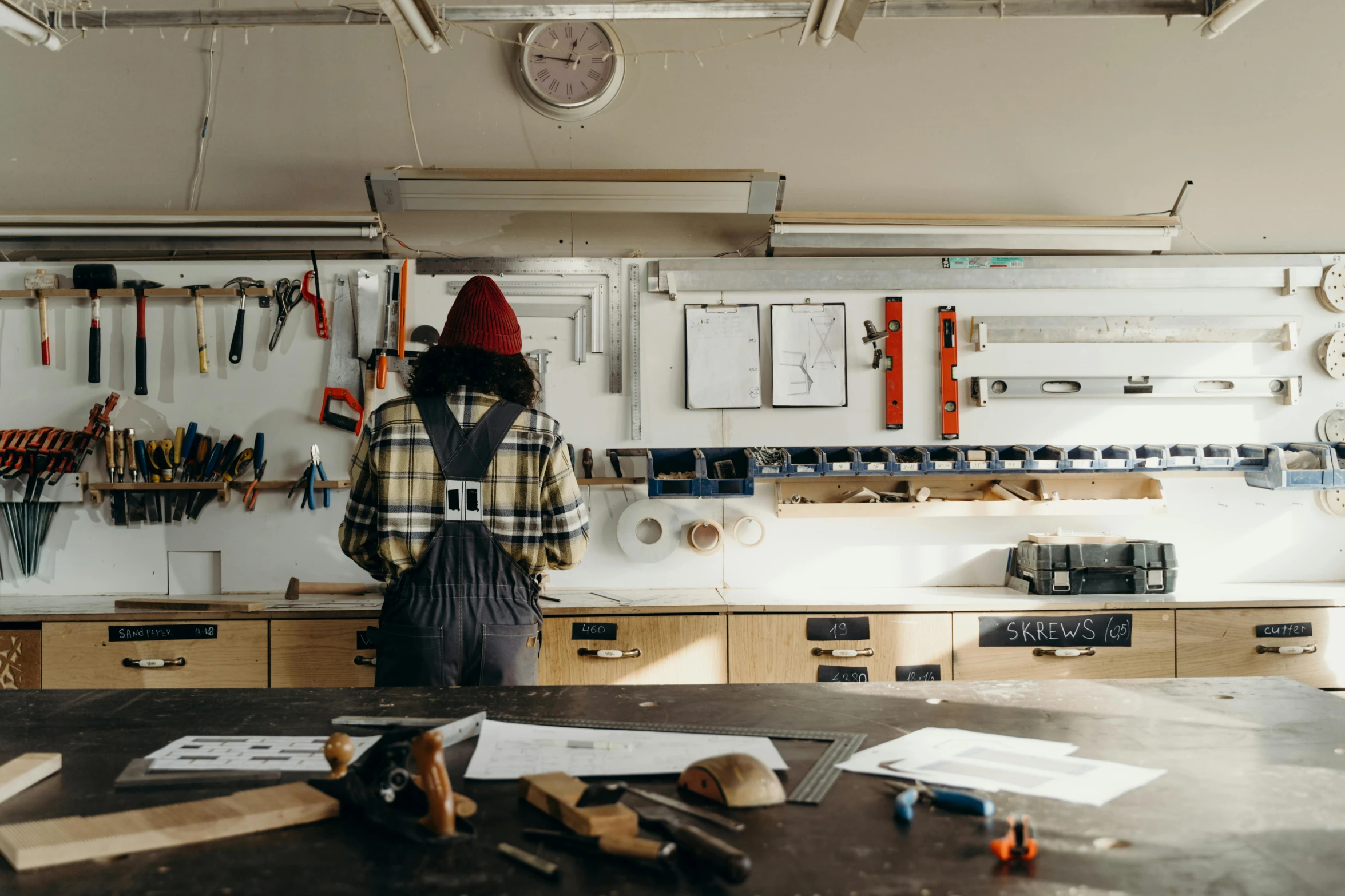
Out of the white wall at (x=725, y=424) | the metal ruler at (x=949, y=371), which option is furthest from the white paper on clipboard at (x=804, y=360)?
the metal ruler at (x=949, y=371)

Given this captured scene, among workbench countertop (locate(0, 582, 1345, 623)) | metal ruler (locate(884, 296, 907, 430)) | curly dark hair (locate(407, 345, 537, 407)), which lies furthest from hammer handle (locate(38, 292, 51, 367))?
metal ruler (locate(884, 296, 907, 430))

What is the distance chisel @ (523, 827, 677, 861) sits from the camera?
91 centimetres

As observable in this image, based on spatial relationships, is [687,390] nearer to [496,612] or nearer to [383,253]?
Result: [383,253]

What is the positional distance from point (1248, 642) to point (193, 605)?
3644 millimetres

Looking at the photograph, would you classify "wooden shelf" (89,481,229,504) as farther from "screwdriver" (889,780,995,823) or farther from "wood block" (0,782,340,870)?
"screwdriver" (889,780,995,823)

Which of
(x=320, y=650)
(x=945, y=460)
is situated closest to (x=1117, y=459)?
(x=945, y=460)

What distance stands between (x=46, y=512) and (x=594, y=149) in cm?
259

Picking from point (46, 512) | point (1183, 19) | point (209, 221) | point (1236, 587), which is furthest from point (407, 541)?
point (1183, 19)

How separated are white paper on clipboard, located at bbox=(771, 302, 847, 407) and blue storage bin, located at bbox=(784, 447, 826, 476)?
0.69 feet

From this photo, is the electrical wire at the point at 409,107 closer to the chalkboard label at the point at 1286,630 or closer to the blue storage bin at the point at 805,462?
the blue storage bin at the point at 805,462

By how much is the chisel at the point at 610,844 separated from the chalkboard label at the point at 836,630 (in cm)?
215

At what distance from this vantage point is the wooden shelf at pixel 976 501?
340 cm

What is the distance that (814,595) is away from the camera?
3.33 m

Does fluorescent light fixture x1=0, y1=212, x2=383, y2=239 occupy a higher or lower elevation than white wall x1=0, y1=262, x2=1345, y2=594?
higher
